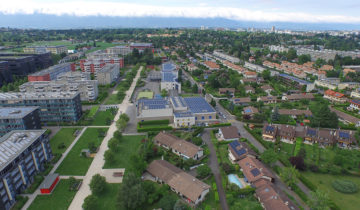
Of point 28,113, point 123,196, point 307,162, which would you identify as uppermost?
point 28,113

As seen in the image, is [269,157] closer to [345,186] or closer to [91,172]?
[345,186]

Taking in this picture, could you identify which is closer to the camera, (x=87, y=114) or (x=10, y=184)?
(x=10, y=184)

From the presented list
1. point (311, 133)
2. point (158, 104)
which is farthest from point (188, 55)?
point (311, 133)

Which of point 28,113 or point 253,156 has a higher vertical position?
point 28,113

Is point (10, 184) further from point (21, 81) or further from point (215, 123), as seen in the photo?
point (21, 81)

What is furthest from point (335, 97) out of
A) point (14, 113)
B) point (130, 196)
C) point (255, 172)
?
point (14, 113)

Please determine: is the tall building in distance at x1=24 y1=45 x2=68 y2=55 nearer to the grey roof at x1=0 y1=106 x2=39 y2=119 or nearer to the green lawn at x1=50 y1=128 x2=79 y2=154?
the grey roof at x1=0 y1=106 x2=39 y2=119
